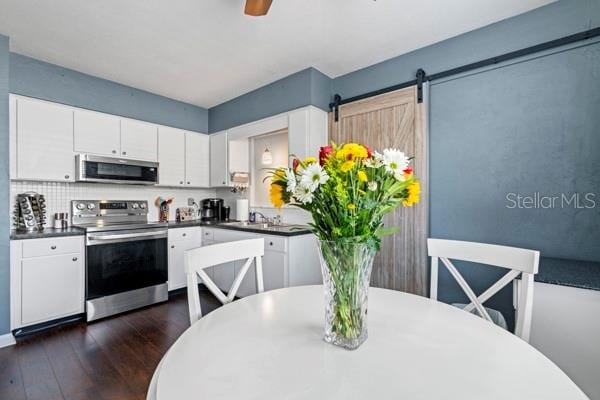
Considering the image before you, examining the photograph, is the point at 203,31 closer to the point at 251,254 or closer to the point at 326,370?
the point at 251,254

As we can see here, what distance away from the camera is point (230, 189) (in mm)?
4188

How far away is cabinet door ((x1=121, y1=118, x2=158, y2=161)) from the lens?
3.28m

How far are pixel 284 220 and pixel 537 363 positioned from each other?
9.22ft

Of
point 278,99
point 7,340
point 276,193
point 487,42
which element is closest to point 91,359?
point 7,340

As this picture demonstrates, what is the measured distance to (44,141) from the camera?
8.93ft

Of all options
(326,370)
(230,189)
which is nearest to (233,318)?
(326,370)

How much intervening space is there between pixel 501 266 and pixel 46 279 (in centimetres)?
342

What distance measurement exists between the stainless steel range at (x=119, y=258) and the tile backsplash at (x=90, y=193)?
8 cm

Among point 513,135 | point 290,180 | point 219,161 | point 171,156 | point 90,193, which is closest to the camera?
point 290,180

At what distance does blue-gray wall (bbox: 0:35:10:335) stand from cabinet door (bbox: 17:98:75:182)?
0.34 m

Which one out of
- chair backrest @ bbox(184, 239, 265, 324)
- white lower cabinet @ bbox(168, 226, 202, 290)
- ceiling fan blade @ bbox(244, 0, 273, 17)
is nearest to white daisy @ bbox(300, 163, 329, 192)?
chair backrest @ bbox(184, 239, 265, 324)

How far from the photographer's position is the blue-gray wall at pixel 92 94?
270 cm

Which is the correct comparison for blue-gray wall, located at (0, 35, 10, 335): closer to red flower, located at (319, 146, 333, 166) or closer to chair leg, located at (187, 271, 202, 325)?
chair leg, located at (187, 271, 202, 325)

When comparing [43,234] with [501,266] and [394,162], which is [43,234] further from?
[501,266]
